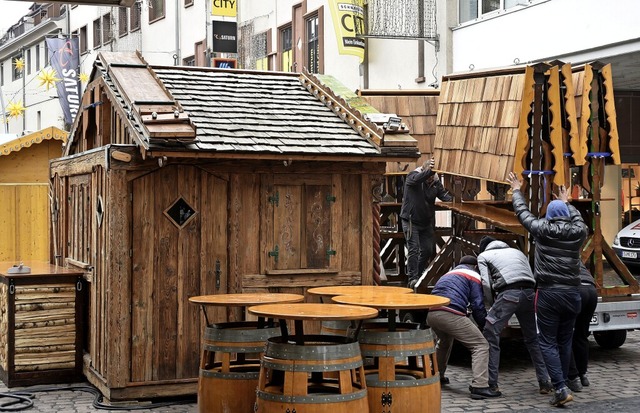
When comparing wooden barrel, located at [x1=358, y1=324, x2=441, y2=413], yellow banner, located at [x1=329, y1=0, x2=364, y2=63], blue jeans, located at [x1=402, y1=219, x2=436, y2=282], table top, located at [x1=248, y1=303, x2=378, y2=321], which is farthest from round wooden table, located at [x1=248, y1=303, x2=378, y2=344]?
yellow banner, located at [x1=329, y1=0, x2=364, y2=63]

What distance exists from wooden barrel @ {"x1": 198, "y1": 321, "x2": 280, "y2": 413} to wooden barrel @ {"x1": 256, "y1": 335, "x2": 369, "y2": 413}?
0.68 m

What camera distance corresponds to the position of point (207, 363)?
327 inches

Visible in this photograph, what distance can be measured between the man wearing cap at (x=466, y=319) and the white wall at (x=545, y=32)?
8.90 meters

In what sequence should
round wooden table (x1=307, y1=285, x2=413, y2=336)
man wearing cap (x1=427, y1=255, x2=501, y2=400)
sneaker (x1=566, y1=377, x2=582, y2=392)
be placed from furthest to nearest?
sneaker (x1=566, y1=377, x2=582, y2=392) → man wearing cap (x1=427, y1=255, x2=501, y2=400) → round wooden table (x1=307, y1=285, x2=413, y2=336)

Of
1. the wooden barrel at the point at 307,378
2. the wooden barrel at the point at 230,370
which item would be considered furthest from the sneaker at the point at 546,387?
the wooden barrel at the point at 307,378

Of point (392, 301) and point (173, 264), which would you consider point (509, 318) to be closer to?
point (392, 301)

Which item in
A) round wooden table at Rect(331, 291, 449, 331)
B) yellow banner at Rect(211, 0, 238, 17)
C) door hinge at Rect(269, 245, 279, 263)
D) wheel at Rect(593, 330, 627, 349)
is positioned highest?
yellow banner at Rect(211, 0, 238, 17)

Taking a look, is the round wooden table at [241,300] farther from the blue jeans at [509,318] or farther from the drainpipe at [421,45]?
the drainpipe at [421,45]

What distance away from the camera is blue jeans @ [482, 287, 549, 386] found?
10.1 meters

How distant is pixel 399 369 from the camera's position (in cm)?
819

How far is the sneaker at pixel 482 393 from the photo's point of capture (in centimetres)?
1005

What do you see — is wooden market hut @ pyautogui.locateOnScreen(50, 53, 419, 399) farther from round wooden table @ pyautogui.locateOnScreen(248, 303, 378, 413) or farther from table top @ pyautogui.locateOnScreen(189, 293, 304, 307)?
round wooden table @ pyautogui.locateOnScreen(248, 303, 378, 413)

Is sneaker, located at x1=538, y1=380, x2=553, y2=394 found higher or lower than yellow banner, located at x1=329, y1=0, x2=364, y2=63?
lower

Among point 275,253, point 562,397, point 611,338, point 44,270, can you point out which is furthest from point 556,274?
point 44,270
